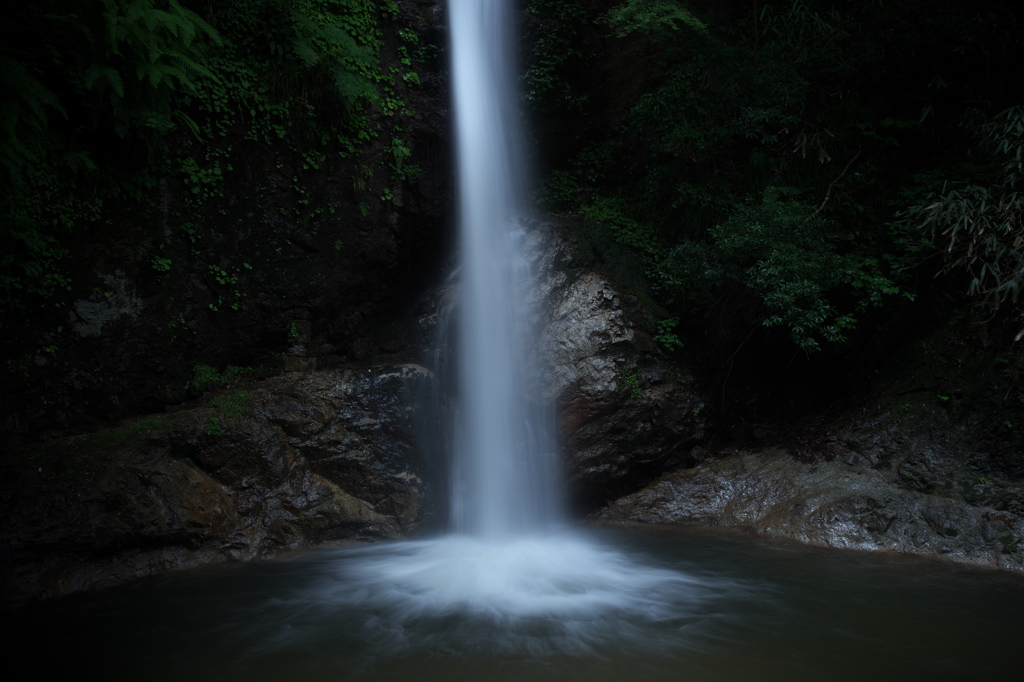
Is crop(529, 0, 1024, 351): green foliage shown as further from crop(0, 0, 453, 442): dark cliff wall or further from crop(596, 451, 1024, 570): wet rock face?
crop(0, 0, 453, 442): dark cliff wall

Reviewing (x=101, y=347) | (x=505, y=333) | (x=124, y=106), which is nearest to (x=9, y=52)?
(x=124, y=106)

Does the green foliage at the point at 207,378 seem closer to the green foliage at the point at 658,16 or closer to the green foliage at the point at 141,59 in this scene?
the green foliage at the point at 141,59

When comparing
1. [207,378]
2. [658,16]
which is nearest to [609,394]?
[207,378]

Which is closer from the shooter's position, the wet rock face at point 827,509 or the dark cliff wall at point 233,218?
the wet rock face at point 827,509

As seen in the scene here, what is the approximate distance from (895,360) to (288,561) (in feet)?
25.3

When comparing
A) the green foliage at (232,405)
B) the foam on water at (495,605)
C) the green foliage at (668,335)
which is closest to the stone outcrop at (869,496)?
the green foliage at (668,335)

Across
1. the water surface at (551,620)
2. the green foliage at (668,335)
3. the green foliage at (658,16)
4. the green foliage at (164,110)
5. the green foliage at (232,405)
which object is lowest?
the water surface at (551,620)

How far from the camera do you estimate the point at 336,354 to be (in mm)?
8195

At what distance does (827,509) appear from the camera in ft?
21.3

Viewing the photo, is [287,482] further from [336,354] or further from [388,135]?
[388,135]

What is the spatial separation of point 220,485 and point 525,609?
370 centimetres

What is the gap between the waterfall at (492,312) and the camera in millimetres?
7285

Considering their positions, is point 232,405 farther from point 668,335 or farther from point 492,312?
point 668,335

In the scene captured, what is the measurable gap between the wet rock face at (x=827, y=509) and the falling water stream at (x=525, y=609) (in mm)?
353
